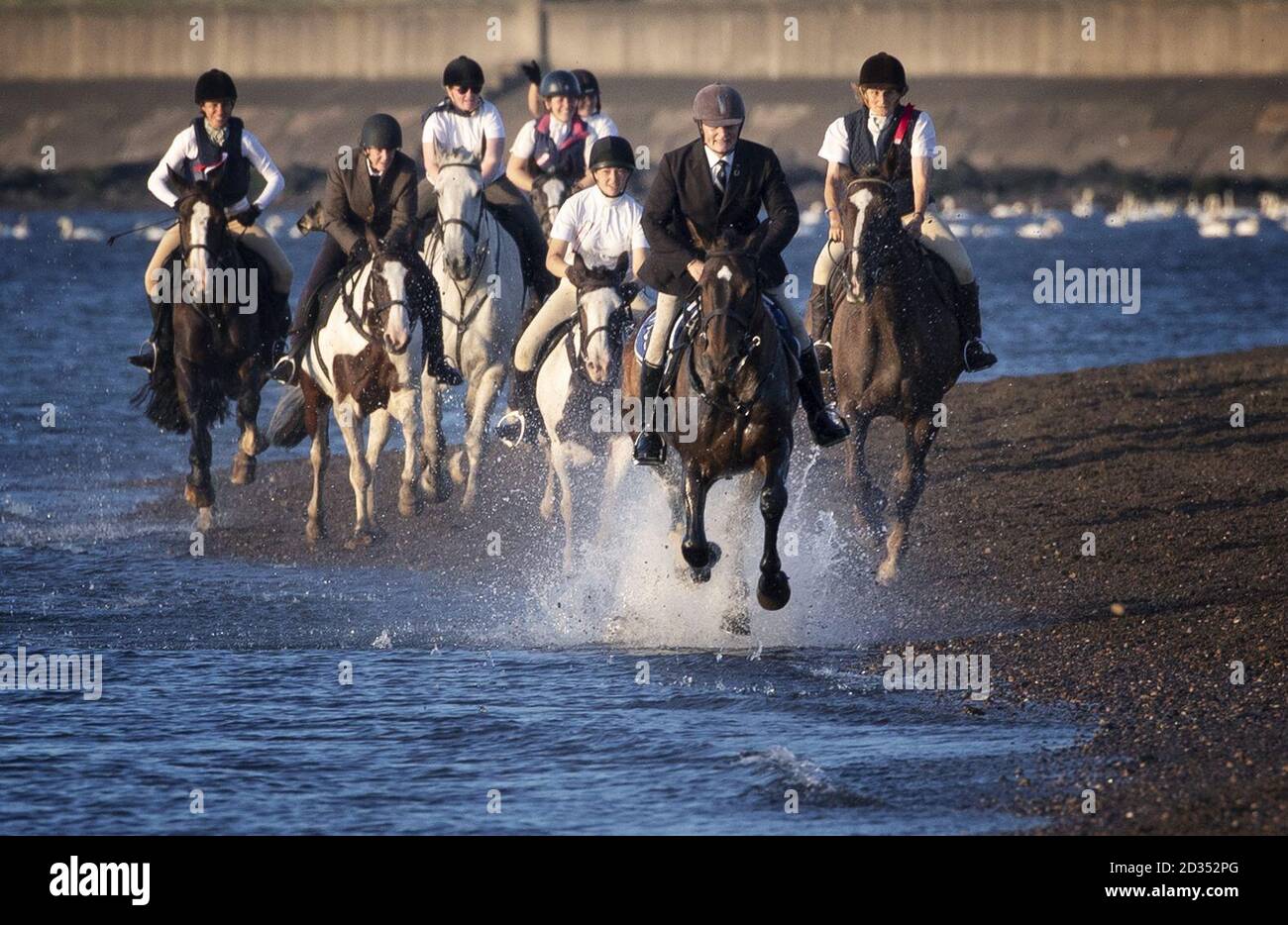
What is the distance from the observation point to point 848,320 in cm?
1544

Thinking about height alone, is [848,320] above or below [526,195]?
below

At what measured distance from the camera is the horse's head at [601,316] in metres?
15.4

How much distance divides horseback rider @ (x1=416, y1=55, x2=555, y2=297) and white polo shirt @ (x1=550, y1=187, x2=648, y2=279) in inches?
96.2

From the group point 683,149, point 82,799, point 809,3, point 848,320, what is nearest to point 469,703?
point 82,799

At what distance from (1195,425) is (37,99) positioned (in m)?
66.6

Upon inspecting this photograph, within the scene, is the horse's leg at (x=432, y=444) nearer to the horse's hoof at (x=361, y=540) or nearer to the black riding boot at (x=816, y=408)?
the horse's hoof at (x=361, y=540)

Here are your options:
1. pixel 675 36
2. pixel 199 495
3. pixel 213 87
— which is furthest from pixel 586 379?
pixel 675 36

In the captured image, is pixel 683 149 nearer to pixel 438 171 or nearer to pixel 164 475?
pixel 438 171

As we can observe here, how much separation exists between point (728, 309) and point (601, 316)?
11.0 ft

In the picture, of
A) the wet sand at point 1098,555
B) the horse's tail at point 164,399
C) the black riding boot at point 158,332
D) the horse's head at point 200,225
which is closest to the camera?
the wet sand at point 1098,555

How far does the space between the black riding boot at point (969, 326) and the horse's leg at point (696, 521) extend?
3.60m

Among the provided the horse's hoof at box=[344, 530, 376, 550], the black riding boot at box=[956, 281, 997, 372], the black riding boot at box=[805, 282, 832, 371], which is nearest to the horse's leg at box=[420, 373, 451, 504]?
the horse's hoof at box=[344, 530, 376, 550]

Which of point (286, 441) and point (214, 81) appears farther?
point (286, 441)

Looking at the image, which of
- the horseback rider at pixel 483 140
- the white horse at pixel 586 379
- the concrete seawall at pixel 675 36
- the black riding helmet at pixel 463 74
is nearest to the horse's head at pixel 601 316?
the white horse at pixel 586 379
